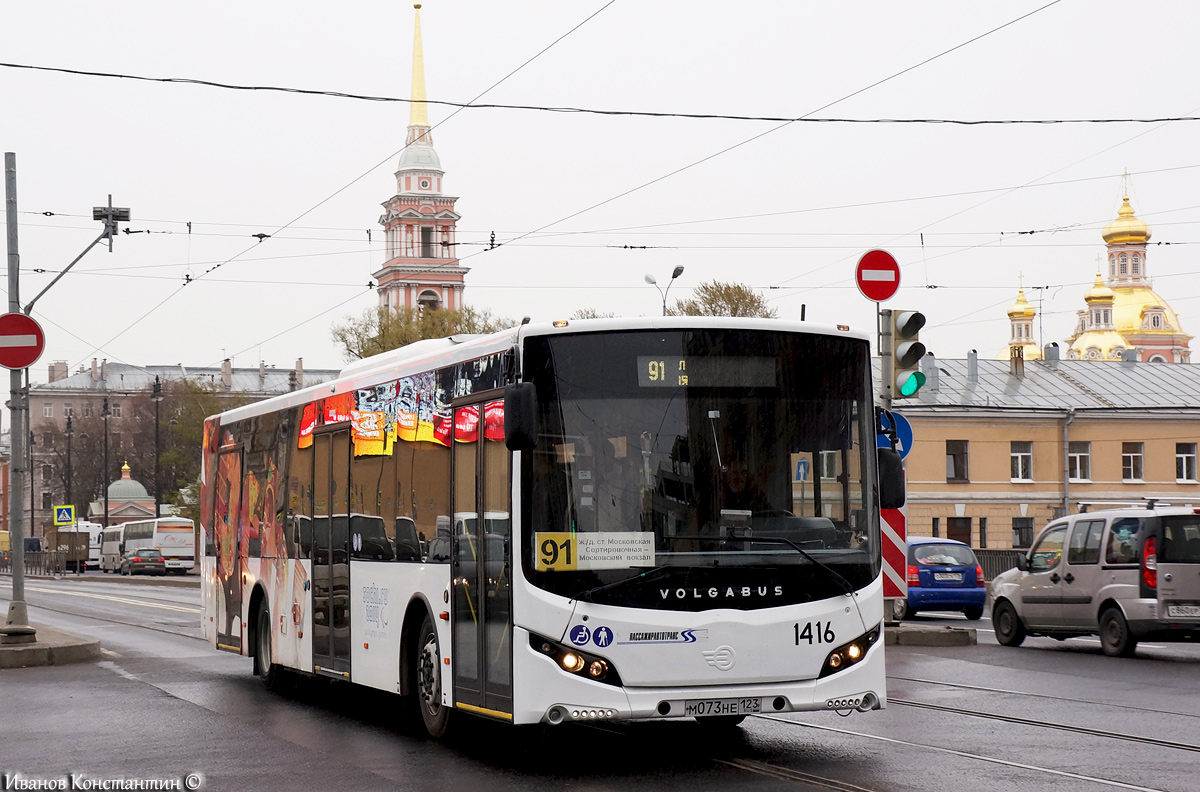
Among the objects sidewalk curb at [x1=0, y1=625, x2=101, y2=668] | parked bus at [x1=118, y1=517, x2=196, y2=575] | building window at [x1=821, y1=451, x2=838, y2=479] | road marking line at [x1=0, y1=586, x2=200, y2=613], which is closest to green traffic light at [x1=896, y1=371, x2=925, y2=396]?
building window at [x1=821, y1=451, x2=838, y2=479]

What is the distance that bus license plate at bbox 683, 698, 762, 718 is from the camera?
962 cm

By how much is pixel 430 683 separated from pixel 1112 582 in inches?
401

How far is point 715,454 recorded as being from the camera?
32.2ft

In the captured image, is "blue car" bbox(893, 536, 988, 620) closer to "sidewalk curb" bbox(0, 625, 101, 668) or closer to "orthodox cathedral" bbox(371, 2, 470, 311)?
"sidewalk curb" bbox(0, 625, 101, 668)

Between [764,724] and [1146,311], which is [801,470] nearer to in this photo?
[764,724]

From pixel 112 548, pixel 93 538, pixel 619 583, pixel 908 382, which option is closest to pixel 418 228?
pixel 93 538

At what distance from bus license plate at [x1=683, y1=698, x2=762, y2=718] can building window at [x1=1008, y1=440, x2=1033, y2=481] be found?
55.9m

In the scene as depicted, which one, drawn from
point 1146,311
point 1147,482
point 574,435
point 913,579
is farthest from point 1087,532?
point 1146,311

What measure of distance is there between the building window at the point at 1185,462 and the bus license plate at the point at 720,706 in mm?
59155

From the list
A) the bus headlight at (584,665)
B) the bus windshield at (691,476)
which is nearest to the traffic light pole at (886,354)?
the bus windshield at (691,476)

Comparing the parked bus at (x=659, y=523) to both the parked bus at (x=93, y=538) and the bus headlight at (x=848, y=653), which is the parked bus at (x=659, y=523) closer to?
the bus headlight at (x=848, y=653)

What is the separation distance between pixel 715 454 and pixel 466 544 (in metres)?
1.83

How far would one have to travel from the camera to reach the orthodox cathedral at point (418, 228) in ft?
346

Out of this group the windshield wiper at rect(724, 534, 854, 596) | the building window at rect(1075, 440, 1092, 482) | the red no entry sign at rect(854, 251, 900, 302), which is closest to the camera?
the windshield wiper at rect(724, 534, 854, 596)
